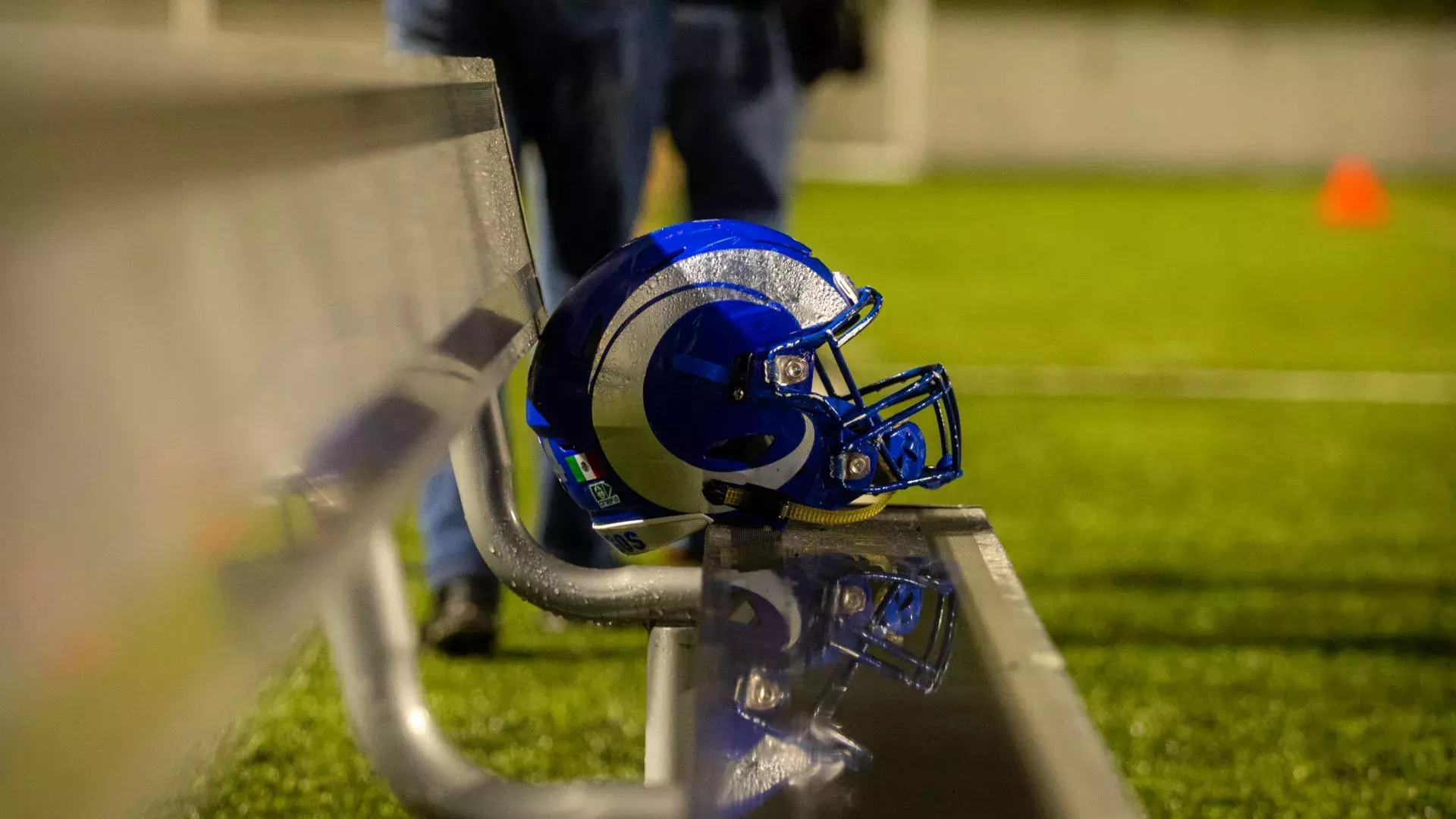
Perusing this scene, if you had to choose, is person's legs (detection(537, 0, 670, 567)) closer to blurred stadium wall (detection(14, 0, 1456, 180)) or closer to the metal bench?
the metal bench

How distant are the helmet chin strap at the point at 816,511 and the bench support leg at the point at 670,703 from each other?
124mm

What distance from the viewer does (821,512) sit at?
1363 mm

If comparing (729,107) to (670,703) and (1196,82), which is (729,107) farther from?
(1196,82)

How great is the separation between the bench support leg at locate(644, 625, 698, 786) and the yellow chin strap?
12 cm

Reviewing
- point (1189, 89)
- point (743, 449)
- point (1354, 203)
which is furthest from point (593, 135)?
point (1189, 89)

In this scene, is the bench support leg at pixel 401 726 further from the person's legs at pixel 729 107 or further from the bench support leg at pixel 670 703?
the person's legs at pixel 729 107

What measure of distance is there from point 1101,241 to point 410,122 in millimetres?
8168

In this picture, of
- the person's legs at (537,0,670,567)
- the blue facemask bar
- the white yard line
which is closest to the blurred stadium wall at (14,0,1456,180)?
the white yard line

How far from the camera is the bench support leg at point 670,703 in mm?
1178

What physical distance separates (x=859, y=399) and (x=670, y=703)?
1.06ft

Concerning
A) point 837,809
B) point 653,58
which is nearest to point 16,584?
point 837,809

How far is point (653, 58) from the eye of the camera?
2.08 meters

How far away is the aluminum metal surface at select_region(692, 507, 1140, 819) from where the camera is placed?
0.84m

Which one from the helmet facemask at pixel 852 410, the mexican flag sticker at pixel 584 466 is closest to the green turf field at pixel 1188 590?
the mexican flag sticker at pixel 584 466
